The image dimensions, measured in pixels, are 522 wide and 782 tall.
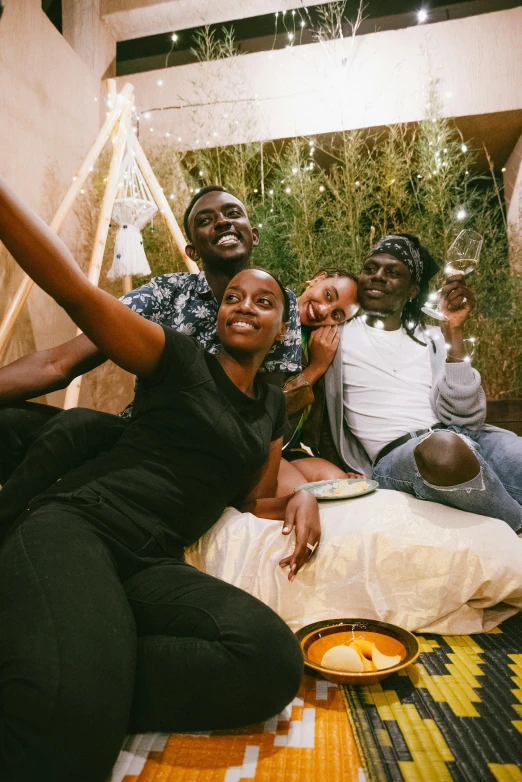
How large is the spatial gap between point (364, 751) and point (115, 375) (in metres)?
3.58

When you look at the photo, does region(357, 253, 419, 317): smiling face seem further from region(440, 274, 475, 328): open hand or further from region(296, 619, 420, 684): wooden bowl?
region(296, 619, 420, 684): wooden bowl

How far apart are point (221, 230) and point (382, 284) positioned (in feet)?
2.49

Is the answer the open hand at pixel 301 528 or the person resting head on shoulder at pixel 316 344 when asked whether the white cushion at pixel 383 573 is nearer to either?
the open hand at pixel 301 528

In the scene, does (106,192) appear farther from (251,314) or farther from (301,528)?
(301,528)

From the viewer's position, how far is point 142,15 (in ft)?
13.6

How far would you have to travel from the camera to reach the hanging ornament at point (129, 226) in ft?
10.5

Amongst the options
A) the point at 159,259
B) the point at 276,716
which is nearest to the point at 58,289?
the point at 276,716

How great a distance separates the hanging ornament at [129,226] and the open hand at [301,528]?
7.17 feet

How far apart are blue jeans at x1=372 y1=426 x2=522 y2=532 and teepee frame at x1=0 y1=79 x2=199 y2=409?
167 centimetres

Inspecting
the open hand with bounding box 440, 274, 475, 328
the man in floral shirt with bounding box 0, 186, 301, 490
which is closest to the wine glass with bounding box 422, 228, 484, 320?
the open hand with bounding box 440, 274, 475, 328

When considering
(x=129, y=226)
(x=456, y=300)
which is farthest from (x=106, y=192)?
(x=456, y=300)

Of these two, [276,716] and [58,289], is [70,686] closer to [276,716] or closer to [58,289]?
[276,716]

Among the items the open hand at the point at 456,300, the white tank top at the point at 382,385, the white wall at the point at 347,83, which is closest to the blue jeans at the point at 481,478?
the white tank top at the point at 382,385

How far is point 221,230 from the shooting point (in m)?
2.14
